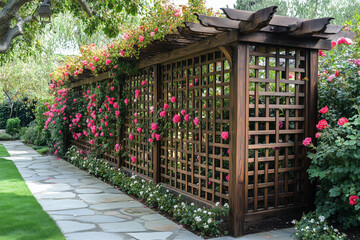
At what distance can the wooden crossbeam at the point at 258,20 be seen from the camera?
11.5 feet

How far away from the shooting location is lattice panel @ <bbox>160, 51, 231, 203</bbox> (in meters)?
4.55

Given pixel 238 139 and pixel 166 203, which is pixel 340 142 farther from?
pixel 166 203

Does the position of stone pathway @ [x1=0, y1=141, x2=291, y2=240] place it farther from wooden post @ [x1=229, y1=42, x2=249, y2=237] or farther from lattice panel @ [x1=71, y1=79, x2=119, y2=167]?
lattice panel @ [x1=71, y1=79, x2=119, y2=167]

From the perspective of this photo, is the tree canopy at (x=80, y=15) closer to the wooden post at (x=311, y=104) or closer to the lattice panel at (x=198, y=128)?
the lattice panel at (x=198, y=128)

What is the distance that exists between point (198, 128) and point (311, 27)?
77.1 inches

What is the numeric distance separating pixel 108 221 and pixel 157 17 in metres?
2.79

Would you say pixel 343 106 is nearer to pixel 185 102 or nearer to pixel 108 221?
pixel 185 102

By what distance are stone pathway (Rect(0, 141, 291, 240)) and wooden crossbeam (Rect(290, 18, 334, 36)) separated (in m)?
2.40

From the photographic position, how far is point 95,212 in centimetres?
505

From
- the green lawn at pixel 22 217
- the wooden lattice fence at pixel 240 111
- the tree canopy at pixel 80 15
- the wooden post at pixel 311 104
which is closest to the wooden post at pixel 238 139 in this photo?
the wooden lattice fence at pixel 240 111

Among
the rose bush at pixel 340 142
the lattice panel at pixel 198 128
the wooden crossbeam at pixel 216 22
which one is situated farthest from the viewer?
the lattice panel at pixel 198 128

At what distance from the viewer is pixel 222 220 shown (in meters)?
4.19

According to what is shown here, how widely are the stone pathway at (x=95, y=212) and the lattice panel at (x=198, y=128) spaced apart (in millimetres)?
680

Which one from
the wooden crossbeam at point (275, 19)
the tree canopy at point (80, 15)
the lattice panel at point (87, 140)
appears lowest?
the lattice panel at point (87, 140)
